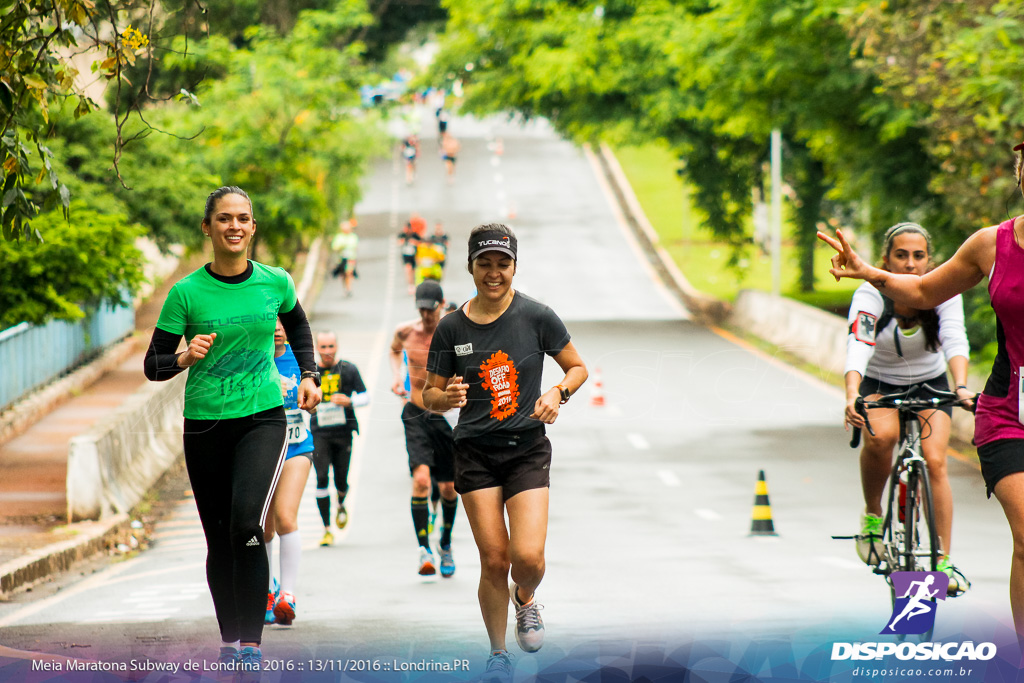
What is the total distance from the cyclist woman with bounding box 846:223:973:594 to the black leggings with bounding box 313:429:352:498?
5023 mm

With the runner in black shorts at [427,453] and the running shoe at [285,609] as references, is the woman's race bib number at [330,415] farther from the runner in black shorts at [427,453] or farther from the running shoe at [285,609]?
the running shoe at [285,609]

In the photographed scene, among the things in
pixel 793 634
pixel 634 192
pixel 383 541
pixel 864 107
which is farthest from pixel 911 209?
pixel 634 192

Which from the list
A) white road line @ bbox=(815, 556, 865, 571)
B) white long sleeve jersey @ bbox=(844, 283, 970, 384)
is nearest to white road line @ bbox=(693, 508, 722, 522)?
white road line @ bbox=(815, 556, 865, 571)

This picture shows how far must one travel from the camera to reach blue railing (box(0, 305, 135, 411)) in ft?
55.4

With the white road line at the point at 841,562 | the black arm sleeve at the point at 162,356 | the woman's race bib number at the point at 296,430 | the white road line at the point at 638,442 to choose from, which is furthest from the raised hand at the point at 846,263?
the white road line at the point at 638,442

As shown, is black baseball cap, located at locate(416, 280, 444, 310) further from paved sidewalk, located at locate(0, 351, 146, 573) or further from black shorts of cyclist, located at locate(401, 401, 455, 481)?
paved sidewalk, located at locate(0, 351, 146, 573)

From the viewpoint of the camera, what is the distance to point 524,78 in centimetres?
3238

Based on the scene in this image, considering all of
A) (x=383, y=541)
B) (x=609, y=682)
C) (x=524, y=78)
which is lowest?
(x=609, y=682)

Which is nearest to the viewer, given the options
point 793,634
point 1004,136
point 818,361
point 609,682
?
point 609,682

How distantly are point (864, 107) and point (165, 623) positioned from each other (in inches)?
595

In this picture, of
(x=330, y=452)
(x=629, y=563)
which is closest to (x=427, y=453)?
(x=629, y=563)

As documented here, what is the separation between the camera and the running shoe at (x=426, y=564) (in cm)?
1021

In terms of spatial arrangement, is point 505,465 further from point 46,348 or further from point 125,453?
point 46,348

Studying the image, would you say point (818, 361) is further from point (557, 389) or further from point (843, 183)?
point (557, 389)
